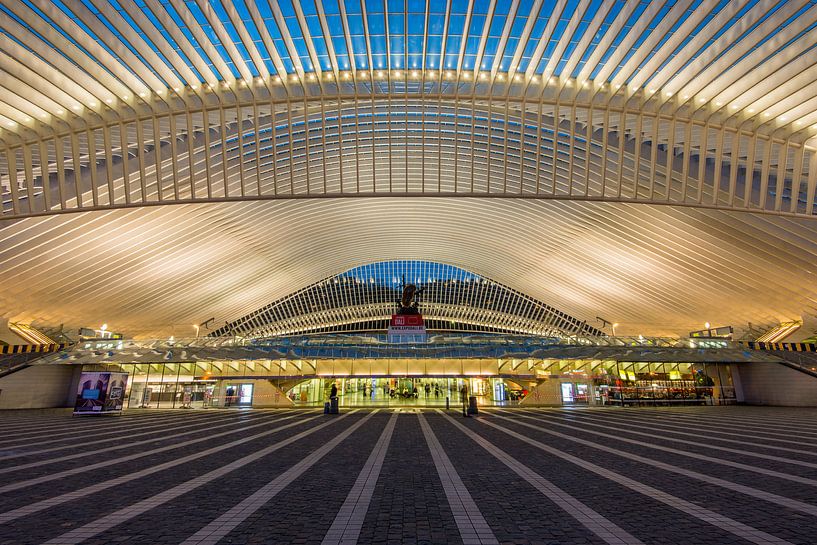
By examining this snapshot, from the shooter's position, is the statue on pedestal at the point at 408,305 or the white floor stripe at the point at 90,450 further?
the statue on pedestal at the point at 408,305

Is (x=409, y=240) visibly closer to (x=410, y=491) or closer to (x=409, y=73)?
(x=409, y=73)

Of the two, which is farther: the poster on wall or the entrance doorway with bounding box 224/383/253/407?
the entrance doorway with bounding box 224/383/253/407

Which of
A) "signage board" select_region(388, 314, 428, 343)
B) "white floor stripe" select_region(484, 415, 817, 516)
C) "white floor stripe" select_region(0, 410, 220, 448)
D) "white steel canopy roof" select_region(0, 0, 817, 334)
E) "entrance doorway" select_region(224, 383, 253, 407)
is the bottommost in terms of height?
"white floor stripe" select_region(0, 410, 220, 448)

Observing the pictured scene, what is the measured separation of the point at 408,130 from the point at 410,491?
1989 cm

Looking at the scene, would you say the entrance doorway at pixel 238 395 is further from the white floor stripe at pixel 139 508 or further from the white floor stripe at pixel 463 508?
the white floor stripe at pixel 463 508

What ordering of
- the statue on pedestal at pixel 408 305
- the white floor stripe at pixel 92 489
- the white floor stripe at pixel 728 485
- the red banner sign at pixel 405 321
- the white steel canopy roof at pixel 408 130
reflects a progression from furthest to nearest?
the statue on pedestal at pixel 408 305 → the red banner sign at pixel 405 321 → the white steel canopy roof at pixel 408 130 → the white floor stripe at pixel 728 485 → the white floor stripe at pixel 92 489

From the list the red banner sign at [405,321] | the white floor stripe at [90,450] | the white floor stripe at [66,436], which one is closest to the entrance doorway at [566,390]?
the red banner sign at [405,321]

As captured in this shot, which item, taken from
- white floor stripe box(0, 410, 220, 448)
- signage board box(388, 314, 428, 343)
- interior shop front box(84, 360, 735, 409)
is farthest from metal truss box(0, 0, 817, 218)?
interior shop front box(84, 360, 735, 409)

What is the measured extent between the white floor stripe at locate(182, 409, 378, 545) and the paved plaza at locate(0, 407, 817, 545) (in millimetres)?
21

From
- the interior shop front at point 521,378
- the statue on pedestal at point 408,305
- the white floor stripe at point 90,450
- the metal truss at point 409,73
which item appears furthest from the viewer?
the interior shop front at point 521,378

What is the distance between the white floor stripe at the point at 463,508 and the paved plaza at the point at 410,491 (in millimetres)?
27

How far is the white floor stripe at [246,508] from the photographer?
13.0 ft

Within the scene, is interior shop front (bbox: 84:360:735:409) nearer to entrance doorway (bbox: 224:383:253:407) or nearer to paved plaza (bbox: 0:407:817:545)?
entrance doorway (bbox: 224:383:253:407)

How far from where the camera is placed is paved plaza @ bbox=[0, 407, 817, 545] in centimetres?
412
